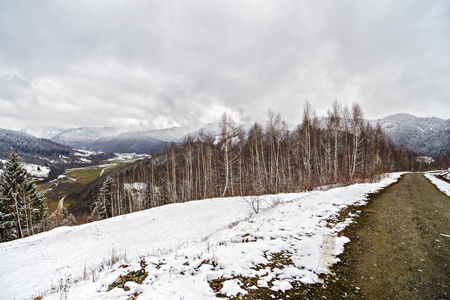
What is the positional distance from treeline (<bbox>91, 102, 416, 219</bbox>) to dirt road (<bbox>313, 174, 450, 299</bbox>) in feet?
18.2

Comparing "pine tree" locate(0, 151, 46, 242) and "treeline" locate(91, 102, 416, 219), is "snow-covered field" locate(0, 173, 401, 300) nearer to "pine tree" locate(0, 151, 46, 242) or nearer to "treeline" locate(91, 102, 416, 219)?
"treeline" locate(91, 102, 416, 219)

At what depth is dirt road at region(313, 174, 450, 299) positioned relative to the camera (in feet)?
10.6

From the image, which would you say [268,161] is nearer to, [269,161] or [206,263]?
[269,161]

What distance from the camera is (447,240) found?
5250mm

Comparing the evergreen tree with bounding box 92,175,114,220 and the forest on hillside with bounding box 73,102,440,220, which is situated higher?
the forest on hillside with bounding box 73,102,440,220

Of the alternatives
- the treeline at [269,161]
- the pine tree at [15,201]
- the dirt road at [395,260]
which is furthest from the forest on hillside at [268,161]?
the pine tree at [15,201]

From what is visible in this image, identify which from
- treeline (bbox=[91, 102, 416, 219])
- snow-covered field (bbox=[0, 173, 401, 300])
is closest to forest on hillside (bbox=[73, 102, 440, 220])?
treeline (bbox=[91, 102, 416, 219])

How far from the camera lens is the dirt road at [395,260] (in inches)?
128

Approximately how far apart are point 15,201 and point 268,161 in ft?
131

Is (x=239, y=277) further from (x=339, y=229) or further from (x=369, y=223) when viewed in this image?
(x=369, y=223)

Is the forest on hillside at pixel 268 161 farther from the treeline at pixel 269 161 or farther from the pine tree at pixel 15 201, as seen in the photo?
the pine tree at pixel 15 201

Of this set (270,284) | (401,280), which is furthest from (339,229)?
(270,284)

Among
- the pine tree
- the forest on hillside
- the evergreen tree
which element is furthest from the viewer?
the evergreen tree

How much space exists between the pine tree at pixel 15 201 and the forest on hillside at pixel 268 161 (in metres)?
13.8
